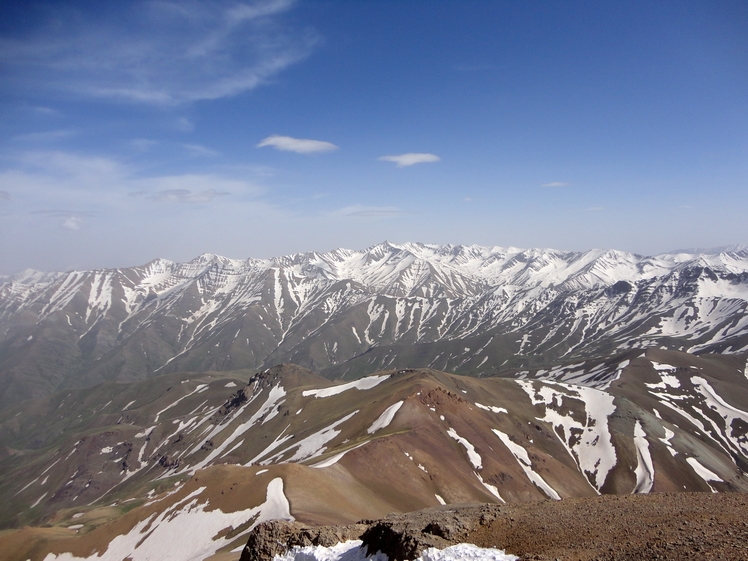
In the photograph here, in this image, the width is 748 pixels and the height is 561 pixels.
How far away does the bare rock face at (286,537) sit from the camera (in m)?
32.2

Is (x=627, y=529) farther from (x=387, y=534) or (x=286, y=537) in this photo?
(x=286, y=537)

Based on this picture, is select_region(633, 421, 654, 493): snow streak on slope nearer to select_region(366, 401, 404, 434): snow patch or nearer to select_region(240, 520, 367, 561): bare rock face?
select_region(366, 401, 404, 434): snow patch

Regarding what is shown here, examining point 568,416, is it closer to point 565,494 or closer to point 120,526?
point 565,494

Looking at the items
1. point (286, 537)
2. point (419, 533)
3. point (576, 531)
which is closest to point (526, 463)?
point (286, 537)

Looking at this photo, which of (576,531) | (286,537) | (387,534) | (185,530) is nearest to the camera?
(576,531)

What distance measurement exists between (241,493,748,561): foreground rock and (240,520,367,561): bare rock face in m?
0.07

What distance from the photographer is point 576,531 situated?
85.4 feet

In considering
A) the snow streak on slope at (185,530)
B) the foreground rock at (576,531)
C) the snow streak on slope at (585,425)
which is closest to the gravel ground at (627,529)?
the foreground rock at (576,531)

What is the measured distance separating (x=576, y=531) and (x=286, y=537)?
21.0m

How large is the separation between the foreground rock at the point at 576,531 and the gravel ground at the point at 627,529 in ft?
0.14

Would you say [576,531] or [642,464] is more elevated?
[576,531]

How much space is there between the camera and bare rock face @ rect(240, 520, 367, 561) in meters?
32.2

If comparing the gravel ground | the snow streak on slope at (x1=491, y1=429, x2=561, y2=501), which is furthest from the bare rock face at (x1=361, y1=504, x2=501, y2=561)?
the snow streak on slope at (x1=491, y1=429, x2=561, y2=501)

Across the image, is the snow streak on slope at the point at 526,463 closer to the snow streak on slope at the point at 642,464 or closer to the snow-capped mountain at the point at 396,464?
the snow-capped mountain at the point at 396,464
